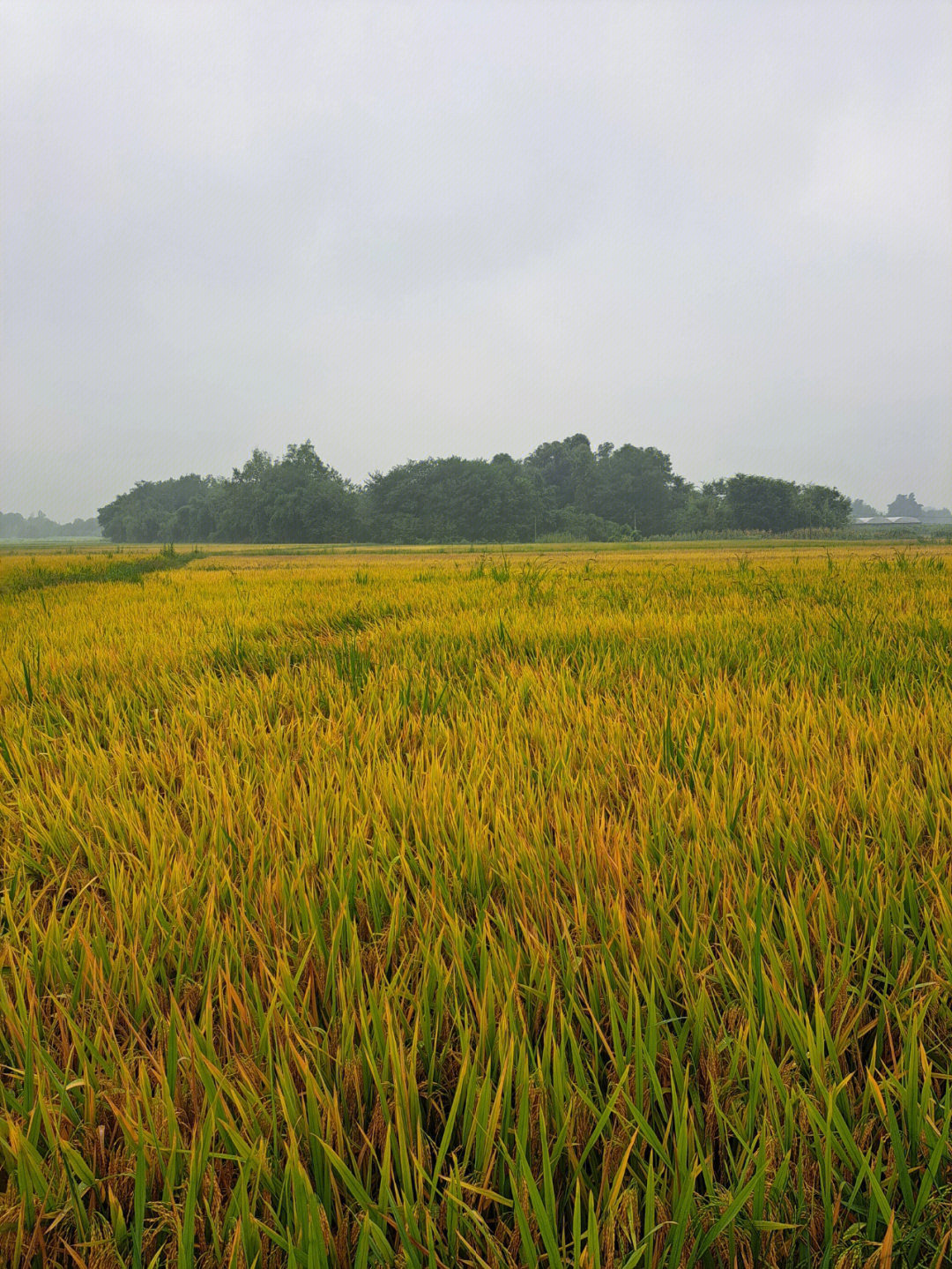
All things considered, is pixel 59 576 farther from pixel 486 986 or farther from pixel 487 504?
pixel 487 504

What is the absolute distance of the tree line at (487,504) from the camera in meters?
65.4

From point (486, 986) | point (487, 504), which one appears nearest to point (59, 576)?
point (486, 986)

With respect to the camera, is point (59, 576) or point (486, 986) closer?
point (486, 986)

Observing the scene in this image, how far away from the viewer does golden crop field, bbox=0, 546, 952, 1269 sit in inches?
21.7

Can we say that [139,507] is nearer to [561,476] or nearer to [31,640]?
[561,476]

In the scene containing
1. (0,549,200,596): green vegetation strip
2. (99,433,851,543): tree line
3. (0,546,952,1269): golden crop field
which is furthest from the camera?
(99,433,851,543): tree line

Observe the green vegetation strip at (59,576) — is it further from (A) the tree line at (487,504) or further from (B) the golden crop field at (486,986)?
(A) the tree line at (487,504)

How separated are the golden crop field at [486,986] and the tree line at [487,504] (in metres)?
62.1

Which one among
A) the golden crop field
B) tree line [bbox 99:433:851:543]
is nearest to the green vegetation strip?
the golden crop field

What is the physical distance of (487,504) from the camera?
214 ft

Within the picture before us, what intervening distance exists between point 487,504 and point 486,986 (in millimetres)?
66038

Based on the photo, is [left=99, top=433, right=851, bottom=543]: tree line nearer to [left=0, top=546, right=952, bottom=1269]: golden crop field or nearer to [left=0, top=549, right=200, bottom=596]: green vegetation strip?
[left=0, top=549, right=200, bottom=596]: green vegetation strip

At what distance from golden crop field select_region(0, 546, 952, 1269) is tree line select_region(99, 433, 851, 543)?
62.1 m

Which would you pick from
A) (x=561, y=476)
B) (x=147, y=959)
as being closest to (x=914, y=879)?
(x=147, y=959)
